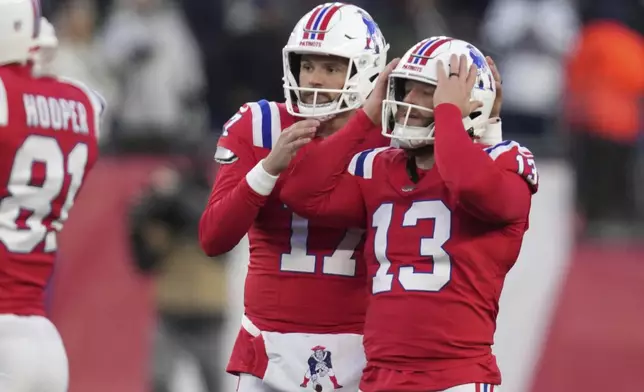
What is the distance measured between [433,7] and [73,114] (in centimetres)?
Answer: 481

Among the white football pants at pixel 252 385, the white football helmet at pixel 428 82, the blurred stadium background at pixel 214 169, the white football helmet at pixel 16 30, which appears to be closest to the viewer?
the white football helmet at pixel 428 82

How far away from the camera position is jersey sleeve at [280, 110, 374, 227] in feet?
14.1

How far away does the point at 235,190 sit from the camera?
4328 millimetres

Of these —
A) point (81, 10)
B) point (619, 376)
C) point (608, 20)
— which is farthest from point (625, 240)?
point (81, 10)

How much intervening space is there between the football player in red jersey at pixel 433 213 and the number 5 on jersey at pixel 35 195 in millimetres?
914

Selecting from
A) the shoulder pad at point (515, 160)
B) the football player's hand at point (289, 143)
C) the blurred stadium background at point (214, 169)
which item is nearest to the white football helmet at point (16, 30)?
the football player's hand at point (289, 143)

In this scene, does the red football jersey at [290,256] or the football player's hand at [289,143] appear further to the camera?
the red football jersey at [290,256]

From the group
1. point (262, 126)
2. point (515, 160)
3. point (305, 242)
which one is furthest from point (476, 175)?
point (262, 126)

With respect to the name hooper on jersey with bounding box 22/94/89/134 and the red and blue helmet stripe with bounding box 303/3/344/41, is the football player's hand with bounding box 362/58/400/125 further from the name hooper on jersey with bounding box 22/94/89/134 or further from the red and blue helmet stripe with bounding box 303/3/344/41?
the name hooper on jersey with bounding box 22/94/89/134

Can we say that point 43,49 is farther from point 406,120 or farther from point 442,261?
point 442,261

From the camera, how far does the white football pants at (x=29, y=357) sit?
15.2ft

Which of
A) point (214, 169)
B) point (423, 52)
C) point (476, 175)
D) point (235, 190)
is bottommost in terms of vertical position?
point (214, 169)

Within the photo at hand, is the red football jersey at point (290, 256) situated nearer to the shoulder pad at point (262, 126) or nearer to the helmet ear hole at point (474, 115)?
the shoulder pad at point (262, 126)

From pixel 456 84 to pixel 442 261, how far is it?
1.68 feet
